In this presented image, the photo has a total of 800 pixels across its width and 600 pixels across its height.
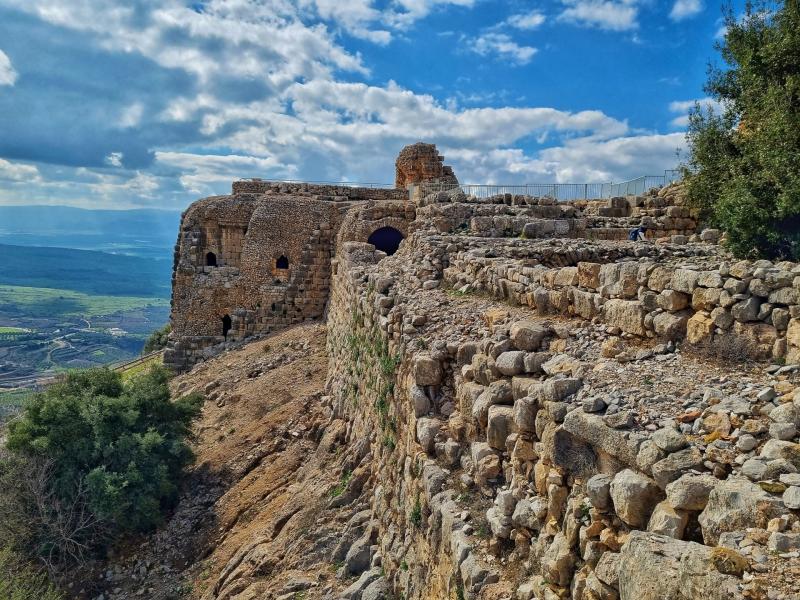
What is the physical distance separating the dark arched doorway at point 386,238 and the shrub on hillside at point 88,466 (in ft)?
30.0

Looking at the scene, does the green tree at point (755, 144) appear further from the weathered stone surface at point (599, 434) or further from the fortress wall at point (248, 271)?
the fortress wall at point (248, 271)

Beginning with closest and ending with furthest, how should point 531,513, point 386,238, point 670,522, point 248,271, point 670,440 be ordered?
point 670,522 < point 670,440 < point 531,513 < point 386,238 < point 248,271

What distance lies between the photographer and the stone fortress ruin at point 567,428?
3.02 meters

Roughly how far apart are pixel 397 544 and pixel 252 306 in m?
15.8

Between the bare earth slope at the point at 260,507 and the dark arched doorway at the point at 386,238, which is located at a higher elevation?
the dark arched doorway at the point at 386,238

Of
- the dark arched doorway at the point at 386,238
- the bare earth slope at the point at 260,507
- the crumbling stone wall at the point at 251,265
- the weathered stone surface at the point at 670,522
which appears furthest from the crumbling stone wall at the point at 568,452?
Result: the crumbling stone wall at the point at 251,265

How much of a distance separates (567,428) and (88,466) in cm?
1153

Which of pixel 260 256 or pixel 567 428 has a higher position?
pixel 260 256

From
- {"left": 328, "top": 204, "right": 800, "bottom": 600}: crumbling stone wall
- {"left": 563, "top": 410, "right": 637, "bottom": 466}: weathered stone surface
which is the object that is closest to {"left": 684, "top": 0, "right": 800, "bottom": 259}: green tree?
{"left": 328, "top": 204, "right": 800, "bottom": 600}: crumbling stone wall

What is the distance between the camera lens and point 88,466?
12.2m

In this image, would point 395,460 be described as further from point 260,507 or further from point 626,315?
point 260,507

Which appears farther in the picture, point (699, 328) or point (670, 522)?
point (699, 328)

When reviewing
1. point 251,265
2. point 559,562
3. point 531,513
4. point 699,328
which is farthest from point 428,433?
point 251,265

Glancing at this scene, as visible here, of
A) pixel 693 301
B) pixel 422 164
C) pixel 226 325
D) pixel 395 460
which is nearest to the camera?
pixel 693 301
